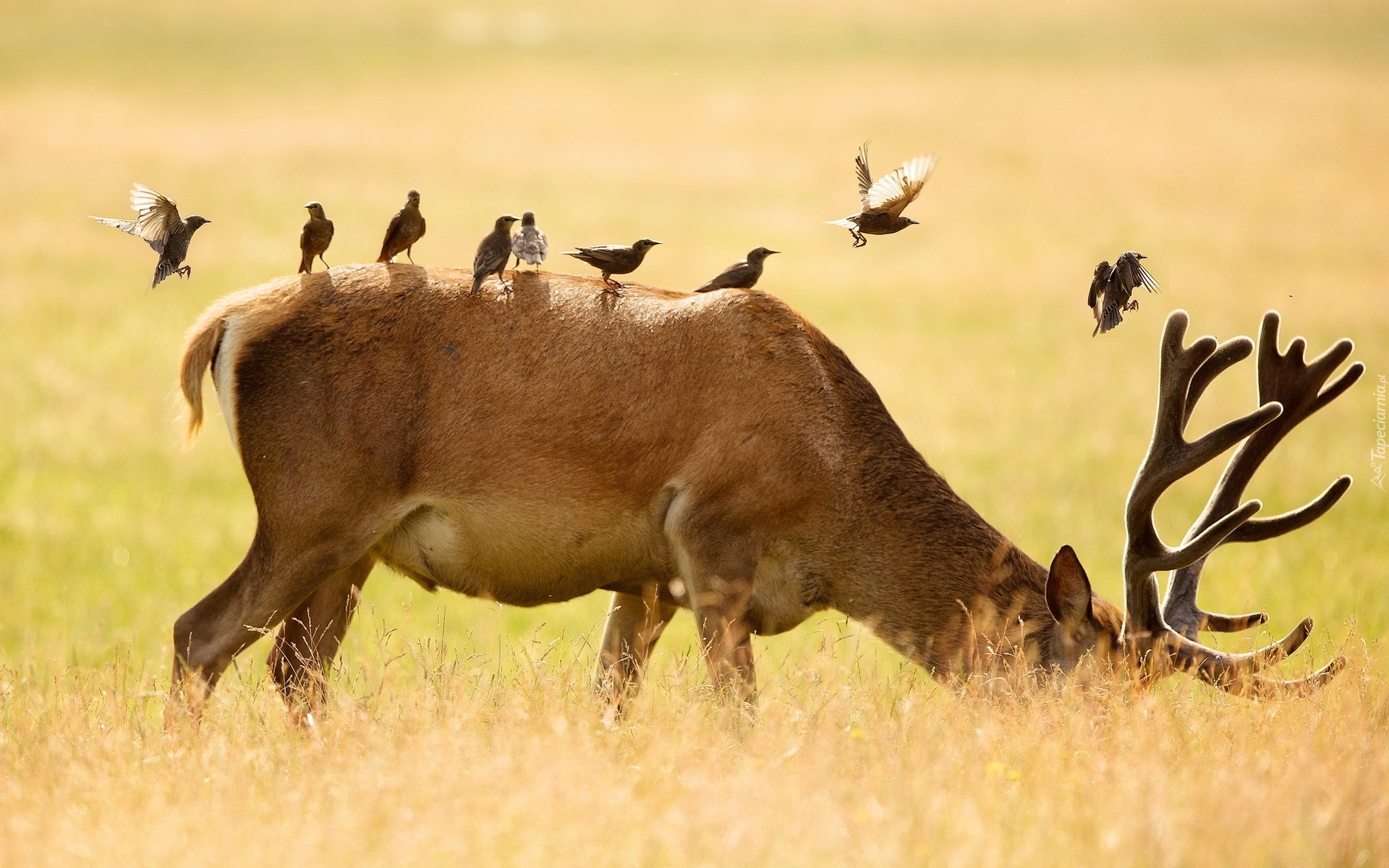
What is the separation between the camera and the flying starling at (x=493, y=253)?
19.3 ft

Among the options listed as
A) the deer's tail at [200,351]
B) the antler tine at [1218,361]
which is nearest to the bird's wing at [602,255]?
the deer's tail at [200,351]

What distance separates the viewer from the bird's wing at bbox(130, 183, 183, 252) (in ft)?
19.0

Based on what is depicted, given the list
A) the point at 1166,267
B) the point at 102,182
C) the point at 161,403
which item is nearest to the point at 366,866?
the point at 161,403

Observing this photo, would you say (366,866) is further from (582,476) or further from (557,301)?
(557,301)

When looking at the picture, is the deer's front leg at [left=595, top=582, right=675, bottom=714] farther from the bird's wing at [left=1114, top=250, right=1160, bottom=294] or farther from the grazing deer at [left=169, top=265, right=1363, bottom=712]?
the bird's wing at [left=1114, top=250, right=1160, bottom=294]

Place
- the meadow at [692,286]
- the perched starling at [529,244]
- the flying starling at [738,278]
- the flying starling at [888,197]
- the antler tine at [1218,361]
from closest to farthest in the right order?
the meadow at [692,286], the antler tine at [1218,361], the flying starling at [888,197], the perched starling at [529,244], the flying starling at [738,278]

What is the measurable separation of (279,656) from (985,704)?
9.20ft

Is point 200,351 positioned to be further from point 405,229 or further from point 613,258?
point 613,258

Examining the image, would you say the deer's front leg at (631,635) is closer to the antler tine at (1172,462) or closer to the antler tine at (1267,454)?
the antler tine at (1172,462)

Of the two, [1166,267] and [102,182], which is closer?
[1166,267]

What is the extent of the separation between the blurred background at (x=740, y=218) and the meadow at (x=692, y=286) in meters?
0.10

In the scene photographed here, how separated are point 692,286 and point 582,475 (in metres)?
14.0

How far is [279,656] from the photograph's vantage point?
248 inches

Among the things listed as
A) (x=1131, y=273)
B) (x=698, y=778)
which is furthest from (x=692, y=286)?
(x=698, y=778)
